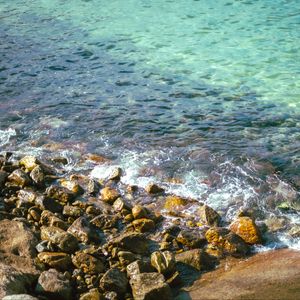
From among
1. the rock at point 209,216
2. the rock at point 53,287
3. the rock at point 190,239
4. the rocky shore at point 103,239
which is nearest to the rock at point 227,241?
the rocky shore at point 103,239

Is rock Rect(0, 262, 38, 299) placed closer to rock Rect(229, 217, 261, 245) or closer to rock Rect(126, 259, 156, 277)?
rock Rect(126, 259, 156, 277)

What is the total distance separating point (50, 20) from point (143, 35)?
6644mm

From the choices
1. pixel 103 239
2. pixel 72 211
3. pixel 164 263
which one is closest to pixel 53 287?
pixel 164 263

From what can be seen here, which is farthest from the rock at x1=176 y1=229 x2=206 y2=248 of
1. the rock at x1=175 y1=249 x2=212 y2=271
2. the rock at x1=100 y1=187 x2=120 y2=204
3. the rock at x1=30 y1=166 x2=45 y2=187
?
the rock at x1=30 y1=166 x2=45 y2=187

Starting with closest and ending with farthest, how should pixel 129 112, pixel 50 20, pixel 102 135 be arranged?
pixel 102 135, pixel 129 112, pixel 50 20

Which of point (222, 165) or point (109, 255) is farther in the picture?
point (222, 165)

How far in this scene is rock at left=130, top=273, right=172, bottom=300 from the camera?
23.6ft

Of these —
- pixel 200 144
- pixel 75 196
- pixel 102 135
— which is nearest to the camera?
pixel 75 196

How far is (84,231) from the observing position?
9.08 metres

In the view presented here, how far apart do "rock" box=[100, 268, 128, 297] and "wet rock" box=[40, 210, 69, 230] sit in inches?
83.7

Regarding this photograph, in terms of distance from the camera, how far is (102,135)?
14.0 metres

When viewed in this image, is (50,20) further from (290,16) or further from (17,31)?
(290,16)

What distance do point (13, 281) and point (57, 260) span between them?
1140 millimetres

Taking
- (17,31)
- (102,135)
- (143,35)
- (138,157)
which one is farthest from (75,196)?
(17,31)
